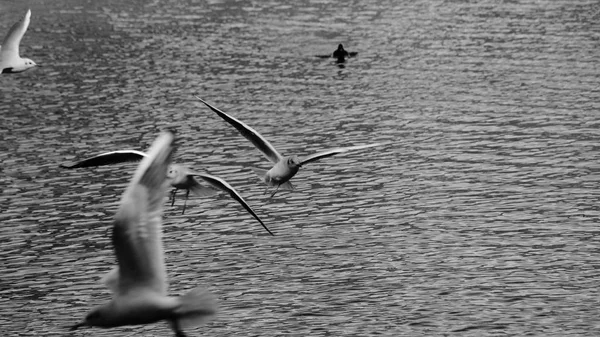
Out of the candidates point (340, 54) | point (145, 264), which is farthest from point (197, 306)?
point (340, 54)

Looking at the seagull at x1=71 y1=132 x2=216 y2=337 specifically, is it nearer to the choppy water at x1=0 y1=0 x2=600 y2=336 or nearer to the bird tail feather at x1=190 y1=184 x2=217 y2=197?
the bird tail feather at x1=190 y1=184 x2=217 y2=197

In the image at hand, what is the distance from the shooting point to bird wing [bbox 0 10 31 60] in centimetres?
3394

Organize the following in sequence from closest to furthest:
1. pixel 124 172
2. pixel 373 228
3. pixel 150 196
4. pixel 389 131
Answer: pixel 150 196 < pixel 373 228 < pixel 124 172 < pixel 389 131

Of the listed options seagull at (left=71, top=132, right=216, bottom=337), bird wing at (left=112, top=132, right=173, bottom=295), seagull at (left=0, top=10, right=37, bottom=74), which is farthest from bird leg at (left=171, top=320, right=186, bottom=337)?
seagull at (left=0, top=10, right=37, bottom=74)

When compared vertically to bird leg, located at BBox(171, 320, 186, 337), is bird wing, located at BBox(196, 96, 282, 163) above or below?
above

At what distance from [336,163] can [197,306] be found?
87.2 feet

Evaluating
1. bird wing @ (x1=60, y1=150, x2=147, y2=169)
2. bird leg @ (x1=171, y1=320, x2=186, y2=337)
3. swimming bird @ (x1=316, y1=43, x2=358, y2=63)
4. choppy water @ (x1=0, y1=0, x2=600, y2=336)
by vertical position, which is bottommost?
choppy water @ (x1=0, y1=0, x2=600, y2=336)

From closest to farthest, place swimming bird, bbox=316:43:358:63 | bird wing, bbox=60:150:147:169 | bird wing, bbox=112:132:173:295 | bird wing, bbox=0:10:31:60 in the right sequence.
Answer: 1. bird wing, bbox=112:132:173:295
2. bird wing, bbox=60:150:147:169
3. bird wing, bbox=0:10:31:60
4. swimming bird, bbox=316:43:358:63

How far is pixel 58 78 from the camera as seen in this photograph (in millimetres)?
55875

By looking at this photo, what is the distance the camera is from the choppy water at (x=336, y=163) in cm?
2945

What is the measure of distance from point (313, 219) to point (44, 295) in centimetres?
825

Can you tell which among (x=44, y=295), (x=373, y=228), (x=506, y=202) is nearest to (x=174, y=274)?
(x=44, y=295)

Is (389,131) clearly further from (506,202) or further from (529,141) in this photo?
(506,202)

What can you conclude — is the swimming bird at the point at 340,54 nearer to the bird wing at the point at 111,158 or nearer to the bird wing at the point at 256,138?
the bird wing at the point at 256,138
